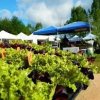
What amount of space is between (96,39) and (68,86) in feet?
115

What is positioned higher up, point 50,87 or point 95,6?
point 95,6

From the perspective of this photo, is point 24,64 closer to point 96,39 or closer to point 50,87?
point 50,87

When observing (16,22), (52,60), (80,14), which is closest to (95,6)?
(80,14)

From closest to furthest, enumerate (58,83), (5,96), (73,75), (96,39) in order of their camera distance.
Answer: (5,96) → (58,83) → (73,75) → (96,39)

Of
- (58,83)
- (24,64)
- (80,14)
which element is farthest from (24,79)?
(80,14)

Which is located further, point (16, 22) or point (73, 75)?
point (16, 22)

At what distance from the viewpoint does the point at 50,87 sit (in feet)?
8.98

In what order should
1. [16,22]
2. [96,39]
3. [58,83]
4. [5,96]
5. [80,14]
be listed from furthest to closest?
1. [16,22]
2. [80,14]
3. [96,39]
4. [58,83]
5. [5,96]

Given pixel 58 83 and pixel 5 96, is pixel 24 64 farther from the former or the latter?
pixel 5 96

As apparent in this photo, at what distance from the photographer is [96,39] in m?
38.0

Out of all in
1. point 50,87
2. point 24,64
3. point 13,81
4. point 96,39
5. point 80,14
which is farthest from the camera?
point 80,14

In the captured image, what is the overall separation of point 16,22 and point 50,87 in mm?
86009

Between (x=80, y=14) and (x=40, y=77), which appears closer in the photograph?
(x=40, y=77)

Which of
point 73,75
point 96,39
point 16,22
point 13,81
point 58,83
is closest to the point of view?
point 13,81
